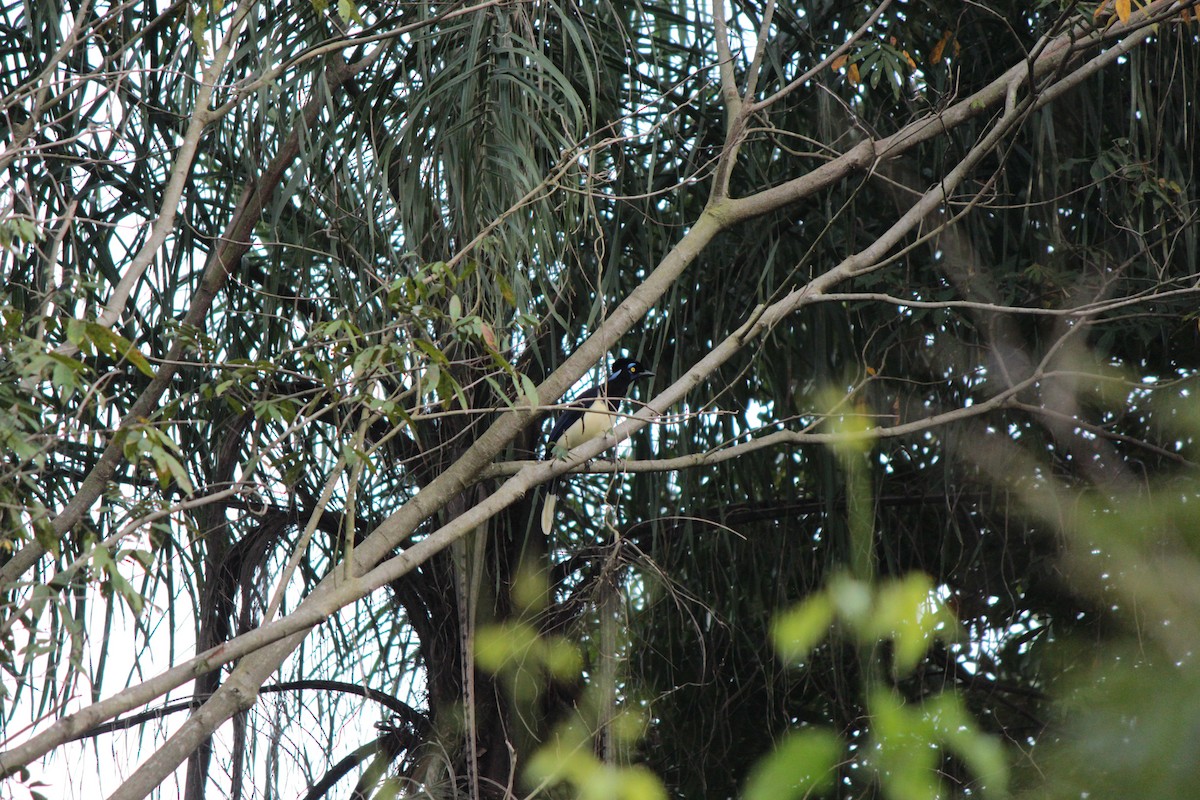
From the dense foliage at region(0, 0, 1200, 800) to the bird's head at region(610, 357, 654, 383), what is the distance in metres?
0.04

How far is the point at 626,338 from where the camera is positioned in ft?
13.6

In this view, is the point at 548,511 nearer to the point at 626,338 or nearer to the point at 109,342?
the point at 626,338

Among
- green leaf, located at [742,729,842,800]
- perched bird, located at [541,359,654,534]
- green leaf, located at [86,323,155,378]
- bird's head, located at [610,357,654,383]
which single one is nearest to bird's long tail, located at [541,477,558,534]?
perched bird, located at [541,359,654,534]

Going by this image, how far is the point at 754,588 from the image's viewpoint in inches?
165

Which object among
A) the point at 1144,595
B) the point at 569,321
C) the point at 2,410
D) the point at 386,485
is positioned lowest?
the point at 1144,595

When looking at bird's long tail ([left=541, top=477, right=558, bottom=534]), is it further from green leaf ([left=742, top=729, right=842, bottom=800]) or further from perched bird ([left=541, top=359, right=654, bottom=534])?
green leaf ([left=742, top=729, right=842, bottom=800])

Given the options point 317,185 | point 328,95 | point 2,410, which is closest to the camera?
point 2,410

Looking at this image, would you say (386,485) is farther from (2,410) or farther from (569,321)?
(2,410)

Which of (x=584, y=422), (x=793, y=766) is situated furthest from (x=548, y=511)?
(x=793, y=766)

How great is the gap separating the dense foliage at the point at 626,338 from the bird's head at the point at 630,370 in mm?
38

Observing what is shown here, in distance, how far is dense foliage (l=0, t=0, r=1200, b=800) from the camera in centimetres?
276

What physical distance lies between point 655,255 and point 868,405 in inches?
32.1

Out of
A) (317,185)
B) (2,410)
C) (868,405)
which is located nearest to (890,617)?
(2,410)

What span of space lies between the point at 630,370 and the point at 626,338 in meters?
0.11
